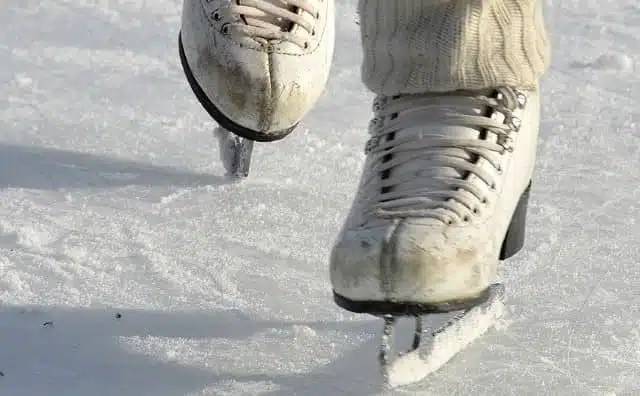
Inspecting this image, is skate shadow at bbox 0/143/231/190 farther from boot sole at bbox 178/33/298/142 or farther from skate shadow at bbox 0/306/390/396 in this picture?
skate shadow at bbox 0/306/390/396

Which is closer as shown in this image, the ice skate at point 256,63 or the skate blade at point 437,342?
the skate blade at point 437,342

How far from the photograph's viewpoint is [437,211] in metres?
1.26

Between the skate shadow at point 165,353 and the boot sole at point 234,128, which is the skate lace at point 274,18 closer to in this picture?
the boot sole at point 234,128

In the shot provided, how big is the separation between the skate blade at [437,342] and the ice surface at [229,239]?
0.04ft

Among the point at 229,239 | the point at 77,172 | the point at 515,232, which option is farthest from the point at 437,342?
the point at 77,172

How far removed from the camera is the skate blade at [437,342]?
4.22 ft

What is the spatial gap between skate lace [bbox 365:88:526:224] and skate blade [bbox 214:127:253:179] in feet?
1.87

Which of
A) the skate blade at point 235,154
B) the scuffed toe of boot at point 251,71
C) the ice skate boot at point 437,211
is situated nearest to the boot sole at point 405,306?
the ice skate boot at point 437,211

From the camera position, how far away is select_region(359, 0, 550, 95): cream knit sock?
1335 mm

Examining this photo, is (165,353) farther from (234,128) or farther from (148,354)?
(234,128)

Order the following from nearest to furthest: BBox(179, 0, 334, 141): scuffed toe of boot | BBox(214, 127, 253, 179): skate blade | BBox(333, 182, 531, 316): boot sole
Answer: BBox(333, 182, 531, 316): boot sole
BBox(179, 0, 334, 141): scuffed toe of boot
BBox(214, 127, 253, 179): skate blade

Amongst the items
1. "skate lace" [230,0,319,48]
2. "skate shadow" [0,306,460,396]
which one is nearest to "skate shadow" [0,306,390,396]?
"skate shadow" [0,306,460,396]

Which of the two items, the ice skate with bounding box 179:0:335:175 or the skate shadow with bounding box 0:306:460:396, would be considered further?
the ice skate with bounding box 179:0:335:175

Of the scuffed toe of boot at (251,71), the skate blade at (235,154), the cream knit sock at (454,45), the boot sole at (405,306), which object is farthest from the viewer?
the skate blade at (235,154)
